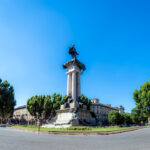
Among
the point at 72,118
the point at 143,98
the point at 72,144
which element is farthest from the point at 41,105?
the point at 72,144

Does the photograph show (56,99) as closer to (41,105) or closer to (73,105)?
(41,105)

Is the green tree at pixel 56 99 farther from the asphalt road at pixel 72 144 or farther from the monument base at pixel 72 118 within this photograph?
the asphalt road at pixel 72 144

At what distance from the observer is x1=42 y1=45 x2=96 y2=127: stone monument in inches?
809

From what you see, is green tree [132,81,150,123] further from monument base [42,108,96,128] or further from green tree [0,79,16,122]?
green tree [0,79,16,122]

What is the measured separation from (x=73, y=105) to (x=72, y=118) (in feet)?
8.77

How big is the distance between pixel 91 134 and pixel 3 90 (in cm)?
2848

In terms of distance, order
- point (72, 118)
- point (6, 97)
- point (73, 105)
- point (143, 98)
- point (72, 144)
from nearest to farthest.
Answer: point (72, 144)
point (72, 118)
point (73, 105)
point (143, 98)
point (6, 97)

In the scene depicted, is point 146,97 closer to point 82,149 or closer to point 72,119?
point 72,119

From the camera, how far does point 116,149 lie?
640cm

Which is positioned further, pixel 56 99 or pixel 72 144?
pixel 56 99

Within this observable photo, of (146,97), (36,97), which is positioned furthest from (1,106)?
(146,97)

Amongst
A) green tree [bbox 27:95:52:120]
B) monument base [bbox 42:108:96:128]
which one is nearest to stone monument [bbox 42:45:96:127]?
monument base [bbox 42:108:96:128]

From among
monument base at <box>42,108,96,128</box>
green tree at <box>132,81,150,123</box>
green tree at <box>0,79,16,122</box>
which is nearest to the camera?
monument base at <box>42,108,96,128</box>

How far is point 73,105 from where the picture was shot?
22.3m
